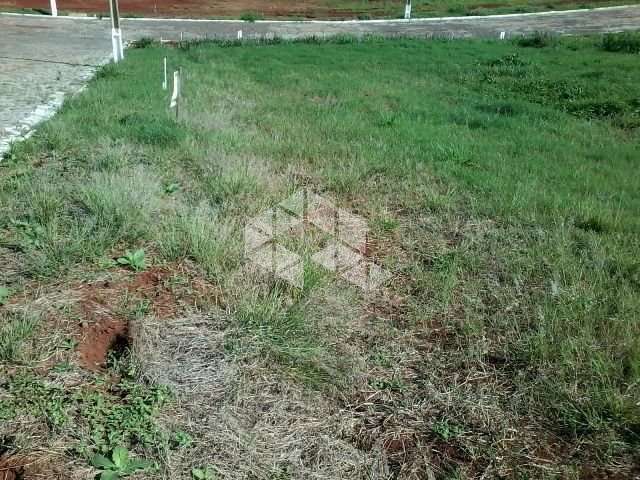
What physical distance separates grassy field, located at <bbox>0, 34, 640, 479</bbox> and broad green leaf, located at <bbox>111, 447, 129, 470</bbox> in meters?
0.02

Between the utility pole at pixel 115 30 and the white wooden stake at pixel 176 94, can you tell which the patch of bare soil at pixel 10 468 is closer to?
the white wooden stake at pixel 176 94

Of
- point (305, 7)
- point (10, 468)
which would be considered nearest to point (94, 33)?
point (305, 7)

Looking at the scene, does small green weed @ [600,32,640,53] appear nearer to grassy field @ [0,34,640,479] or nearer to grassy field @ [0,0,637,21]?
grassy field @ [0,34,640,479]

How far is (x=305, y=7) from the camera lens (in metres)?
35.7

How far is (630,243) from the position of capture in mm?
4238

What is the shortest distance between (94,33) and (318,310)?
20.0m

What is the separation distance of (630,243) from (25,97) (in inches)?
340

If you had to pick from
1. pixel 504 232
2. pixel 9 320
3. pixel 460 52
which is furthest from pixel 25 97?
pixel 460 52

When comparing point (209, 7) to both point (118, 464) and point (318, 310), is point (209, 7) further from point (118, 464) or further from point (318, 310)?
point (118, 464)

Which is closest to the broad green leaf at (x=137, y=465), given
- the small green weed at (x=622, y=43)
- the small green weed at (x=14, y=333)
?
the small green weed at (x=14, y=333)

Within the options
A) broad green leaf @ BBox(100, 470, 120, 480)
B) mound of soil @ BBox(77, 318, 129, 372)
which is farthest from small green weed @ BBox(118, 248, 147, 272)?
broad green leaf @ BBox(100, 470, 120, 480)

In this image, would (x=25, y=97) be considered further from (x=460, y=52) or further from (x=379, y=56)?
(x=460, y=52)

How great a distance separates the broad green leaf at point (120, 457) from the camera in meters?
2.21

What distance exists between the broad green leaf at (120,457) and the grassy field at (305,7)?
2821 centimetres
